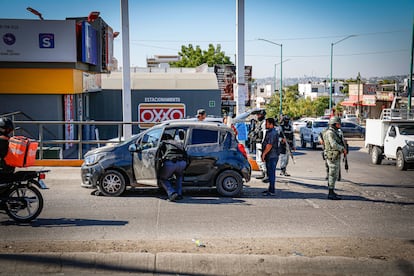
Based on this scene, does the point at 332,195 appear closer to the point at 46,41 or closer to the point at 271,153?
the point at 271,153

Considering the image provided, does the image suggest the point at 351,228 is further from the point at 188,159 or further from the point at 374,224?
the point at 188,159

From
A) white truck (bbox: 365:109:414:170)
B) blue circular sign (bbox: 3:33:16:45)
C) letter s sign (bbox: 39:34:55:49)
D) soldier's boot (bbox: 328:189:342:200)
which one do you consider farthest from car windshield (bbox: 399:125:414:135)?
blue circular sign (bbox: 3:33:16:45)

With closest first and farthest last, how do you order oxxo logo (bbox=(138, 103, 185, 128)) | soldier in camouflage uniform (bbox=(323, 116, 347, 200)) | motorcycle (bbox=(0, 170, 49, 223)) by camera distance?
motorcycle (bbox=(0, 170, 49, 223)), soldier in camouflage uniform (bbox=(323, 116, 347, 200)), oxxo logo (bbox=(138, 103, 185, 128))

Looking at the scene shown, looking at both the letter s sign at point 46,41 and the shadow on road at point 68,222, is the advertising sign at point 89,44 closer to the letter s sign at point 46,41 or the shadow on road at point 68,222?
the letter s sign at point 46,41

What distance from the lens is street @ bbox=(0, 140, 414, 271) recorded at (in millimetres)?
8047

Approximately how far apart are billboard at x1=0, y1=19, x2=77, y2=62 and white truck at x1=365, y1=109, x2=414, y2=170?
11968 mm

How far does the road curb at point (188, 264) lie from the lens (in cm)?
711

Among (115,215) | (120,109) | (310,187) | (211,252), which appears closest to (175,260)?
(211,252)

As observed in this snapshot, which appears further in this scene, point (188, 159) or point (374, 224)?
point (188, 159)

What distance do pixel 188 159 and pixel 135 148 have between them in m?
1.14

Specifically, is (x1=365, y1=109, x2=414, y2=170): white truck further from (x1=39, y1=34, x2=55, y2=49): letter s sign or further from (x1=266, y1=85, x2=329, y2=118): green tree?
(x1=266, y1=85, x2=329, y2=118): green tree

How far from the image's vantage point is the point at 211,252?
304 inches

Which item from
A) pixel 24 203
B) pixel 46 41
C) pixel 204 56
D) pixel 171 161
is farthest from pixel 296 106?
pixel 24 203

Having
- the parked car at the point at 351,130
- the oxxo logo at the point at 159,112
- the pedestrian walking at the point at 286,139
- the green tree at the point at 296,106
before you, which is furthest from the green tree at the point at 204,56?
the pedestrian walking at the point at 286,139
